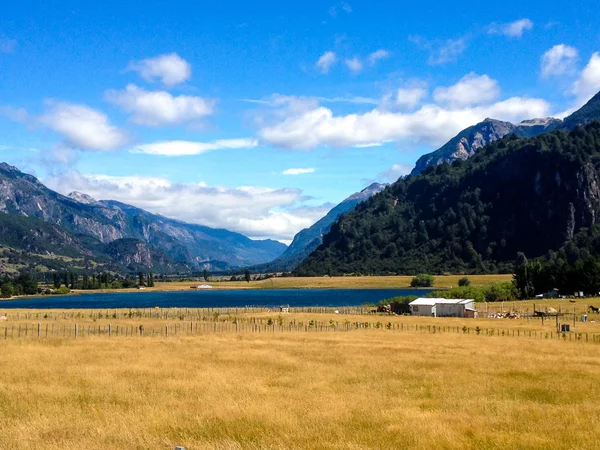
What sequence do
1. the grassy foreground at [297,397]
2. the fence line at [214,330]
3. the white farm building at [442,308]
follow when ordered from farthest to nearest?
the white farm building at [442,308], the fence line at [214,330], the grassy foreground at [297,397]

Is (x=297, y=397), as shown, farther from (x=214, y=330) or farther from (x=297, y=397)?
(x=214, y=330)

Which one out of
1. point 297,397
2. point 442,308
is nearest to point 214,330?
point 297,397

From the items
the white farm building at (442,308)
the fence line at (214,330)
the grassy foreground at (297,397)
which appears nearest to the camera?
the grassy foreground at (297,397)

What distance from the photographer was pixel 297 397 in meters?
26.9

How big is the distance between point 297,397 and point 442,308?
98078 millimetres

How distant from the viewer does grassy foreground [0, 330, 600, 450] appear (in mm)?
19453

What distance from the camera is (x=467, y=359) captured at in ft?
137

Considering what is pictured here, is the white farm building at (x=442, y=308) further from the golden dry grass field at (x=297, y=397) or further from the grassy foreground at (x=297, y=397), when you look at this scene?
the grassy foreground at (x=297, y=397)

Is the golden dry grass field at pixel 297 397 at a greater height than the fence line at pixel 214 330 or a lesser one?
greater

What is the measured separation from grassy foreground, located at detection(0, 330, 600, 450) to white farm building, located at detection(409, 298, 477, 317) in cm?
6819

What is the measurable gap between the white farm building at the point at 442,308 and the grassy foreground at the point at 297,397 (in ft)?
224

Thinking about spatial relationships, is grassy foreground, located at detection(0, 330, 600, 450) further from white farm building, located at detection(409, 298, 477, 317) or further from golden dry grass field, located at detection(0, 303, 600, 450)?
white farm building, located at detection(409, 298, 477, 317)

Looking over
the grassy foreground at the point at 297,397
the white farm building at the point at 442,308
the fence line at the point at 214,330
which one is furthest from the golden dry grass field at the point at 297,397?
the white farm building at the point at 442,308

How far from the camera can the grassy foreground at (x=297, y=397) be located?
19.5 m
